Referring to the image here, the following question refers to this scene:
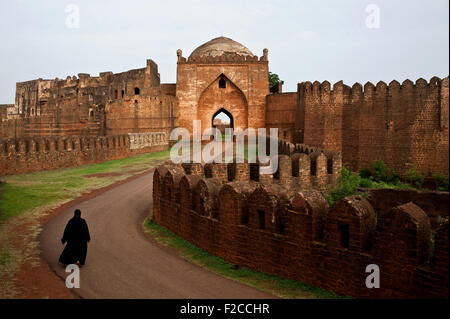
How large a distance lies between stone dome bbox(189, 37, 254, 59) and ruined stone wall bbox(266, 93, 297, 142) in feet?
20.5

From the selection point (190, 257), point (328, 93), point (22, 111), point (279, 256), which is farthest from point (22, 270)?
point (22, 111)

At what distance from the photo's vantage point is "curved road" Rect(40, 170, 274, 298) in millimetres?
6141

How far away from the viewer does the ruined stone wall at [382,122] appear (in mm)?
22547

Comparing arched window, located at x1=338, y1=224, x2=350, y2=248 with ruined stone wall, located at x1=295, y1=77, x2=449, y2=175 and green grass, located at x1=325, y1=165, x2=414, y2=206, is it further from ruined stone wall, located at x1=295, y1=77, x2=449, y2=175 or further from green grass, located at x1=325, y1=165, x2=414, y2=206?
ruined stone wall, located at x1=295, y1=77, x2=449, y2=175

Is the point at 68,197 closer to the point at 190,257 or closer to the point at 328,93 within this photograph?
the point at 190,257

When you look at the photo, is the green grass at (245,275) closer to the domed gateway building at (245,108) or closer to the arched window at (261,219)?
the arched window at (261,219)

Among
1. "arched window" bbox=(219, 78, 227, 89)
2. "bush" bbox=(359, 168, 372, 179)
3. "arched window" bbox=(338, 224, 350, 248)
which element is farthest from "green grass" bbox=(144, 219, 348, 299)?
"arched window" bbox=(219, 78, 227, 89)

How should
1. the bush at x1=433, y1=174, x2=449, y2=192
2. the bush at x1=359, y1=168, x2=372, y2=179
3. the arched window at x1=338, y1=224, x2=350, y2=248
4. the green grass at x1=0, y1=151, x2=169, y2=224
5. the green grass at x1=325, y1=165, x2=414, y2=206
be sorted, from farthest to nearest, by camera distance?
the bush at x1=359, y1=168, x2=372, y2=179 → the bush at x1=433, y1=174, x2=449, y2=192 → the green grass at x1=325, y1=165, x2=414, y2=206 → the green grass at x1=0, y1=151, x2=169, y2=224 → the arched window at x1=338, y1=224, x2=350, y2=248

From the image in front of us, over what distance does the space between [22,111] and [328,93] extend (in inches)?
1820

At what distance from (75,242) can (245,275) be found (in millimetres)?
3008

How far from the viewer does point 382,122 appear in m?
23.8

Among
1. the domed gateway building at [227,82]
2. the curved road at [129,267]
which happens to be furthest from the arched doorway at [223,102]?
the curved road at [129,267]

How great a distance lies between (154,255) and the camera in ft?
26.3

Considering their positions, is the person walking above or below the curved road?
above
